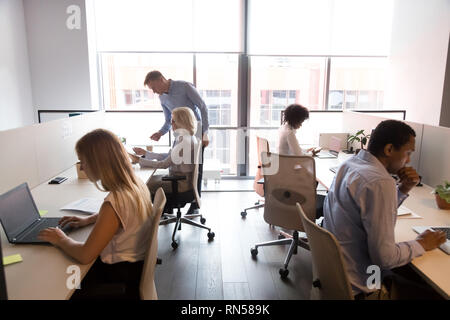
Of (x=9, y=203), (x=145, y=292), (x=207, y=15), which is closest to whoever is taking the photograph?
(x=145, y=292)

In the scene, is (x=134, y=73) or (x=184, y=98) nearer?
(x=184, y=98)

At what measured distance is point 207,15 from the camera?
15.5 feet

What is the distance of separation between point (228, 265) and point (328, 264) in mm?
1661

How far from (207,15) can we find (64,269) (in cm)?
401

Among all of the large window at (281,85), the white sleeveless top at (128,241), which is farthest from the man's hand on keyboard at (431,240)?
the large window at (281,85)

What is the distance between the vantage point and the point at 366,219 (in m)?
1.52

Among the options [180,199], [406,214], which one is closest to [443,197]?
[406,214]

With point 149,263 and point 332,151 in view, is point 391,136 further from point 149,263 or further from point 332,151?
point 332,151

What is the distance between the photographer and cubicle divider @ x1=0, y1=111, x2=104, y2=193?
2.35m

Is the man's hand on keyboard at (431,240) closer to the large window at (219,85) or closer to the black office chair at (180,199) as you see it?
the black office chair at (180,199)

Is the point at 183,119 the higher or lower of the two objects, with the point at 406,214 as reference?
higher

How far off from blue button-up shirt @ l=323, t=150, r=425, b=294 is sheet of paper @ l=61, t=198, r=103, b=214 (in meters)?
1.35
